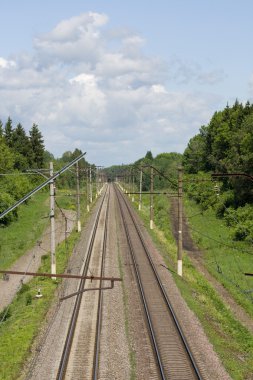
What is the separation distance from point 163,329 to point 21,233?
3647 centimetres

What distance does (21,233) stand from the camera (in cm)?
5725

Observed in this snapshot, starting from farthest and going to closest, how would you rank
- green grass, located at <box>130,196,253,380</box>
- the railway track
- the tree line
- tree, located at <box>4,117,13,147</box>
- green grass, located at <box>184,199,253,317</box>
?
tree, located at <box>4,117,13,147</box> < the tree line < green grass, located at <box>184,199,253,317</box> < green grass, located at <box>130,196,253,380</box> < the railway track

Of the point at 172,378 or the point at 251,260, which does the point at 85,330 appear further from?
the point at 251,260

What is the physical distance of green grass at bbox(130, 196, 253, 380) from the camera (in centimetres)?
2028

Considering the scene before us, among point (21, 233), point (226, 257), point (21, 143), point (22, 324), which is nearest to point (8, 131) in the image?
point (21, 143)

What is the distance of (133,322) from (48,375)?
687cm

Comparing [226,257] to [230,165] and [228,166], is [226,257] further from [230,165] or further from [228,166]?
[228,166]

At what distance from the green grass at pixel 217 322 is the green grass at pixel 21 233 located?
36.1 feet

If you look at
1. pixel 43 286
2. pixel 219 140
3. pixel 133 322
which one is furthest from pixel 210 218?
pixel 133 322

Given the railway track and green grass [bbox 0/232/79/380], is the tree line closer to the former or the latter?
the railway track

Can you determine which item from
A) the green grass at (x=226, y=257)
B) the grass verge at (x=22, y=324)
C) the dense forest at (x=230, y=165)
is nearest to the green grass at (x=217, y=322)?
the green grass at (x=226, y=257)

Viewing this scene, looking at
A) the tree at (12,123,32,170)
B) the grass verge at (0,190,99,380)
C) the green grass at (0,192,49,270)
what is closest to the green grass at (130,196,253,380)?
the grass verge at (0,190,99,380)

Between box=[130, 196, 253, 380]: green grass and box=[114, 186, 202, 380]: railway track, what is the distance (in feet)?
4.36

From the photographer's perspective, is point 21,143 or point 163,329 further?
point 21,143
